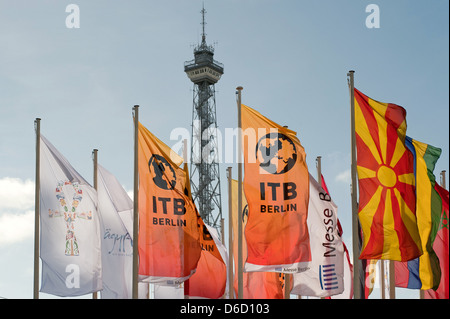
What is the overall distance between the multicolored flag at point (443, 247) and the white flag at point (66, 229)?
16.2 meters

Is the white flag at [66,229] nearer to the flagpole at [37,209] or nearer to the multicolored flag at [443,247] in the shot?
the flagpole at [37,209]

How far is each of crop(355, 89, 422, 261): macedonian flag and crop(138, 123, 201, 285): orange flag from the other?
687cm

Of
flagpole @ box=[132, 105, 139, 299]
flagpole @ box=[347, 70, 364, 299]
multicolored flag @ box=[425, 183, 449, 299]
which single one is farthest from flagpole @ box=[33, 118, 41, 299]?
multicolored flag @ box=[425, 183, 449, 299]

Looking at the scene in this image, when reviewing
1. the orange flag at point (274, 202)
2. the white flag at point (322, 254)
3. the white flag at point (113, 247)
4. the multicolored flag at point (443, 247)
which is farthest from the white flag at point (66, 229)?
the multicolored flag at point (443, 247)

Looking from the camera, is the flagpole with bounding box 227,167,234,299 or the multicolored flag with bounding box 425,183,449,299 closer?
the multicolored flag with bounding box 425,183,449,299

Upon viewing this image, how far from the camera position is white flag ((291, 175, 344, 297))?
3256 centimetres

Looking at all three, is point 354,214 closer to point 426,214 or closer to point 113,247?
point 426,214

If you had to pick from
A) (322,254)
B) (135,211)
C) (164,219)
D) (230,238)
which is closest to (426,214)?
(322,254)

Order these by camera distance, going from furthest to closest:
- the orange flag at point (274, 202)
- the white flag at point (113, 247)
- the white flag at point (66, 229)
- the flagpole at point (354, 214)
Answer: the white flag at point (113, 247), the white flag at point (66, 229), the flagpole at point (354, 214), the orange flag at point (274, 202)

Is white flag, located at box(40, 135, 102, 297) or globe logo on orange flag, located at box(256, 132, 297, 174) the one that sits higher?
globe logo on orange flag, located at box(256, 132, 297, 174)

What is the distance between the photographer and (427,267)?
32.4 meters

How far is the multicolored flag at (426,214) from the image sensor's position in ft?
105

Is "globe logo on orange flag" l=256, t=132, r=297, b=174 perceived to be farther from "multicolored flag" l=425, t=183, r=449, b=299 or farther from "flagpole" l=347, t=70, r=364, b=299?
"multicolored flag" l=425, t=183, r=449, b=299
